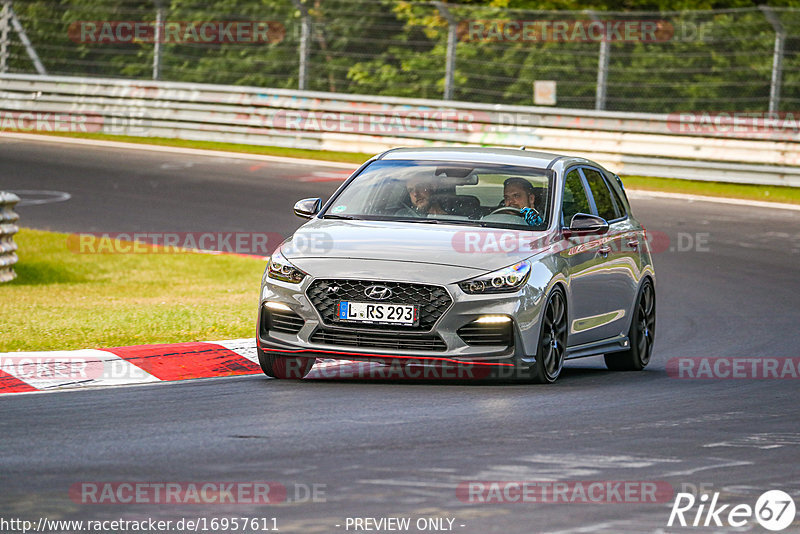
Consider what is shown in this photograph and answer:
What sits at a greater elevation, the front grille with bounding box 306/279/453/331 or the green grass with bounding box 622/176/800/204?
the front grille with bounding box 306/279/453/331

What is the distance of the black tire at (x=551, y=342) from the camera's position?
975 centimetres

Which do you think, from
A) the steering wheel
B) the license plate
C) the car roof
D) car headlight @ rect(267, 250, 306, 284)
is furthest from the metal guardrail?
the license plate

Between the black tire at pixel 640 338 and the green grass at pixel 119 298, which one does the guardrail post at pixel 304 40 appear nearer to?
the green grass at pixel 119 298

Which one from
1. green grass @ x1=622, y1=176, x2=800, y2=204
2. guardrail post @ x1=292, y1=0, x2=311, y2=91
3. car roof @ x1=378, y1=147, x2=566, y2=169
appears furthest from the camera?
guardrail post @ x1=292, y1=0, x2=311, y2=91

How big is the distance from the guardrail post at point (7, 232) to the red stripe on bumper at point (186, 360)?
18.5 ft

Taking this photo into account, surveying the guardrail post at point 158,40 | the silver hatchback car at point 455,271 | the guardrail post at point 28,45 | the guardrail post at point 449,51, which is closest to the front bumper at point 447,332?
the silver hatchback car at point 455,271

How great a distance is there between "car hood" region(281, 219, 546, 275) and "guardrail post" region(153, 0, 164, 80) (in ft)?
70.0

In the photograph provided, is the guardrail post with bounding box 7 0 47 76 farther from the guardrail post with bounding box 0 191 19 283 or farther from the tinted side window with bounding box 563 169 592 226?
the tinted side window with bounding box 563 169 592 226

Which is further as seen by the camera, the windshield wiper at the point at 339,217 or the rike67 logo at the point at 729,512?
the windshield wiper at the point at 339,217

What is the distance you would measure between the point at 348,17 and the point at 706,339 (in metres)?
17.7

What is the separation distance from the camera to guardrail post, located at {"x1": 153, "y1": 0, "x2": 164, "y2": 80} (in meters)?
30.8

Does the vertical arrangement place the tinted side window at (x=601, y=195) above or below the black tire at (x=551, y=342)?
above

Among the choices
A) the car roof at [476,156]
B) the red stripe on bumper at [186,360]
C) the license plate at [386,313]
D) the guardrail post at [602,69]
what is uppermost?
the guardrail post at [602,69]

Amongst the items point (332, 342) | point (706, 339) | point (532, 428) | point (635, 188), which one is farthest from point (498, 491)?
point (635, 188)
